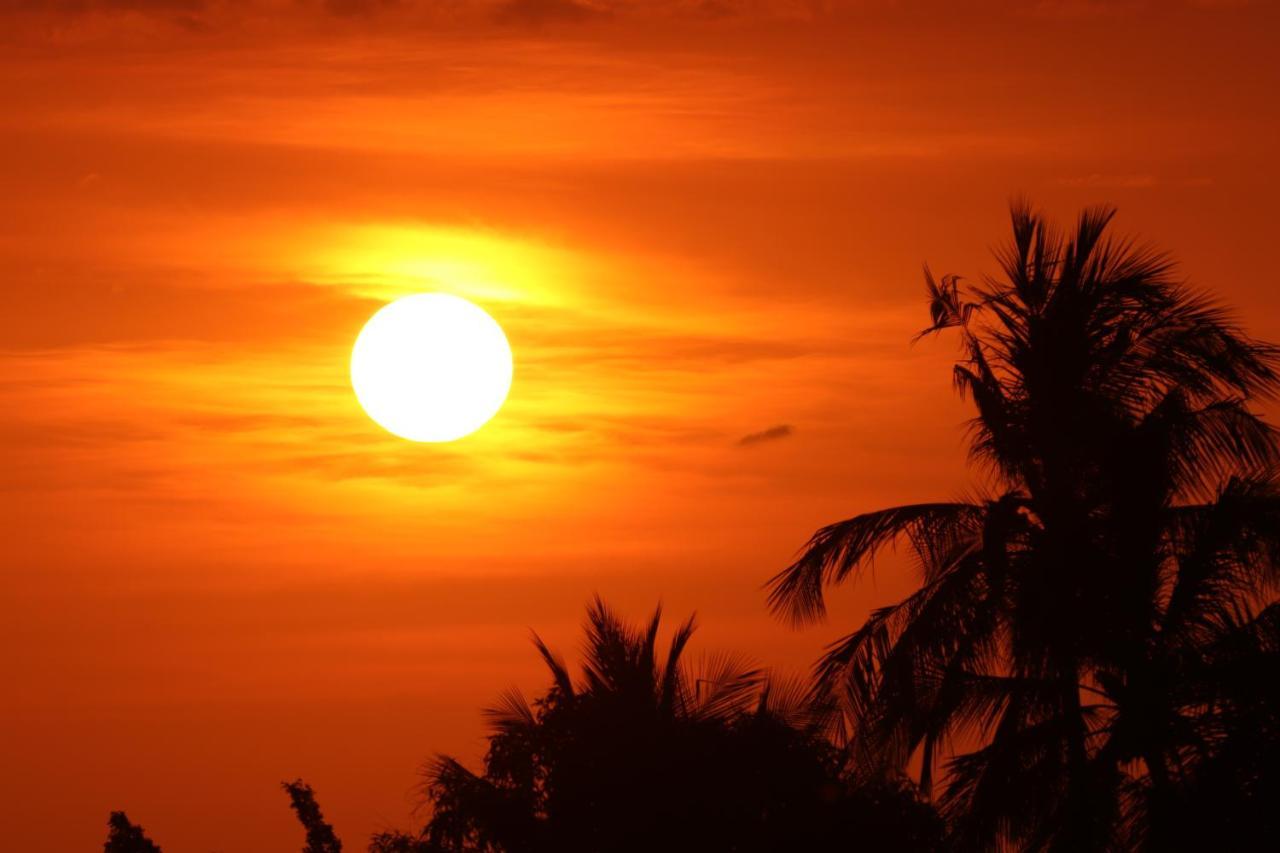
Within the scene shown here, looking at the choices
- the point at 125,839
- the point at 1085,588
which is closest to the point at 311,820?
the point at 125,839

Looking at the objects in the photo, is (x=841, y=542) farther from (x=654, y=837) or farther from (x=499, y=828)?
(x=499, y=828)

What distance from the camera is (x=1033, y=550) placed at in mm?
16812

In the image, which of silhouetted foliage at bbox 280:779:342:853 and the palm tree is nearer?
the palm tree

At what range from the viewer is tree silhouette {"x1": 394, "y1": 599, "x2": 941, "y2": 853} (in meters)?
18.8

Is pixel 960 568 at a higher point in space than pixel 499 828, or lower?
higher

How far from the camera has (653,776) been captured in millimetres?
18812

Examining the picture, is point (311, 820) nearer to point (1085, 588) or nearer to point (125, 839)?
point (125, 839)

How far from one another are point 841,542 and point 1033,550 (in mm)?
1897

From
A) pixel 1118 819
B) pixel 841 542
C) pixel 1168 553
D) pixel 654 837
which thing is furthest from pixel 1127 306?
pixel 654 837

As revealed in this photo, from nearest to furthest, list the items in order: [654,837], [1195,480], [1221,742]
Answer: [1221,742] < [1195,480] < [654,837]

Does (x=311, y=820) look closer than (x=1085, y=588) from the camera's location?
No

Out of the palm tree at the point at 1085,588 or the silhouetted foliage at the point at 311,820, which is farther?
the silhouetted foliage at the point at 311,820

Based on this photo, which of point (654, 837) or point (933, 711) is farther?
point (654, 837)

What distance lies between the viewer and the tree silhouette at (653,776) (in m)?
18.8
